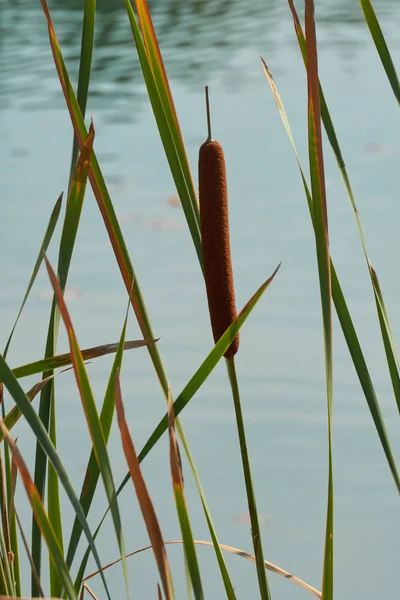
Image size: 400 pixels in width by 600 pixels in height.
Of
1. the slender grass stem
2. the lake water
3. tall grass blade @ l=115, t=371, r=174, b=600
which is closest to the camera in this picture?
tall grass blade @ l=115, t=371, r=174, b=600

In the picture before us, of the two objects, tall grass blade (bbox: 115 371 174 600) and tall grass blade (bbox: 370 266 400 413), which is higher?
tall grass blade (bbox: 370 266 400 413)

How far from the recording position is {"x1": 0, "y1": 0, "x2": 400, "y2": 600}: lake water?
1.80 meters

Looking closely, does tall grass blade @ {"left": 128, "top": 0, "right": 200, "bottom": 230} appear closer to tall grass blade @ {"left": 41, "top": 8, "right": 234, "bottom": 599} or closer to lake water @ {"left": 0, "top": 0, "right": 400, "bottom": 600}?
tall grass blade @ {"left": 41, "top": 8, "right": 234, "bottom": 599}

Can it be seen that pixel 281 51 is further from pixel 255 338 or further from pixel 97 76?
pixel 255 338

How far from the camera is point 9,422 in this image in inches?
28.9

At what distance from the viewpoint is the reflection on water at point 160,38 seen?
5113 mm

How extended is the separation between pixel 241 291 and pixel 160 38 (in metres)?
3.77

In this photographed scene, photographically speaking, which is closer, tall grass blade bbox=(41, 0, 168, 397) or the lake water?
tall grass blade bbox=(41, 0, 168, 397)

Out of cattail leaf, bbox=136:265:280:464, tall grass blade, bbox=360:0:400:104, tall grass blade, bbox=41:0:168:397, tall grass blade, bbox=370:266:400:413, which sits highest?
tall grass blade, bbox=360:0:400:104

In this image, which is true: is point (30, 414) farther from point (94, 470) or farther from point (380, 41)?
point (380, 41)

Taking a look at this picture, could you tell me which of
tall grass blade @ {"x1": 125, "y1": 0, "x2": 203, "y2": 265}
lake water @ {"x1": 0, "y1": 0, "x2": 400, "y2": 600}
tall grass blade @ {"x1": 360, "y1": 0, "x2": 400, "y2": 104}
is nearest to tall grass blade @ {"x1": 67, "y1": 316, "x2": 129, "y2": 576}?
tall grass blade @ {"x1": 125, "y1": 0, "x2": 203, "y2": 265}

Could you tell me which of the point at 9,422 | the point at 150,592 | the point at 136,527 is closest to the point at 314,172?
the point at 9,422

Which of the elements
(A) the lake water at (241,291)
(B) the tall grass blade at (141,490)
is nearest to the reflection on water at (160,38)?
(A) the lake water at (241,291)

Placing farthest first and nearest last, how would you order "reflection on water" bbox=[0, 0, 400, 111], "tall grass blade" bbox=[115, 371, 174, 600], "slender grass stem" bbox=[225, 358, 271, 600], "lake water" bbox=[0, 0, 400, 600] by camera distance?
"reflection on water" bbox=[0, 0, 400, 111] < "lake water" bbox=[0, 0, 400, 600] < "slender grass stem" bbox=[225, 358, 271, 600] < "tall grass blade" bbox=[115, 371, 174, 600]
